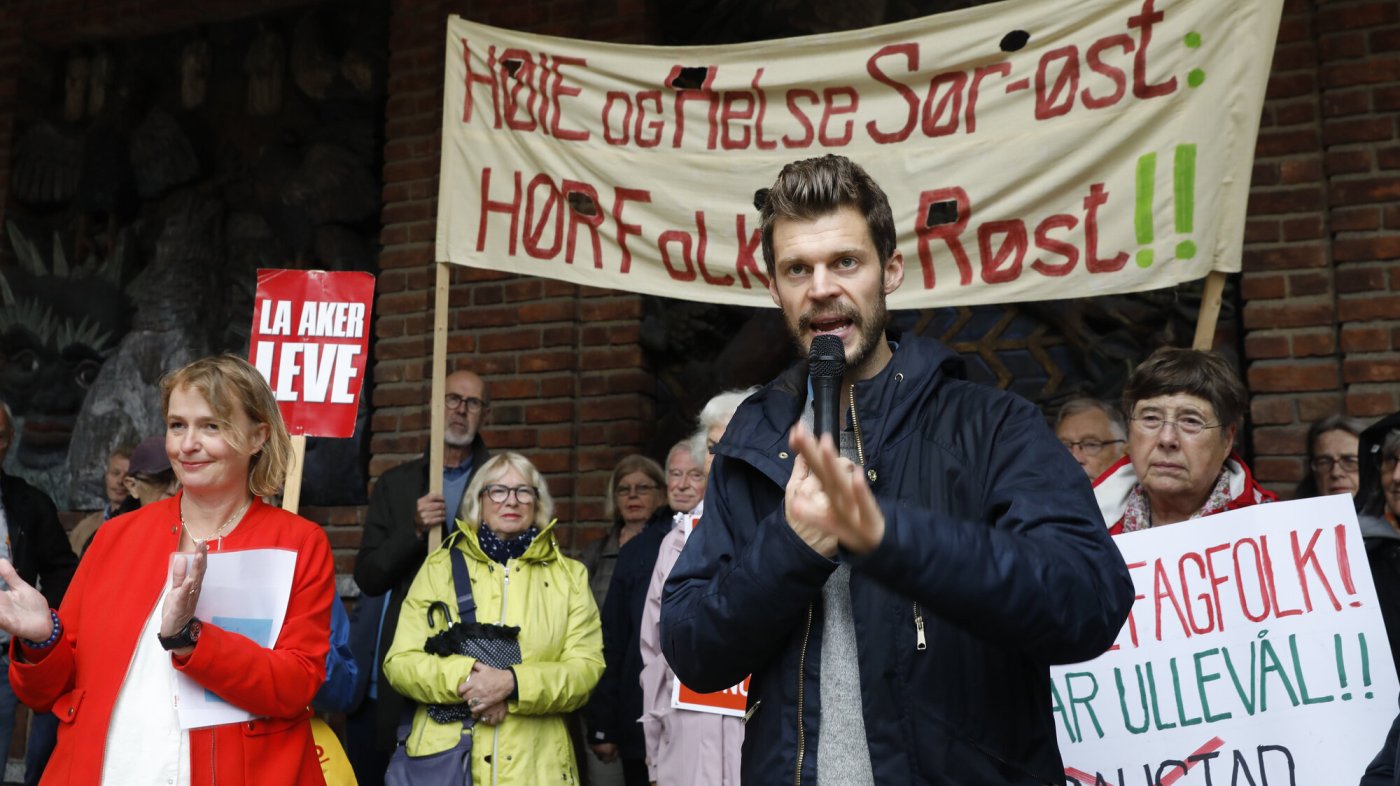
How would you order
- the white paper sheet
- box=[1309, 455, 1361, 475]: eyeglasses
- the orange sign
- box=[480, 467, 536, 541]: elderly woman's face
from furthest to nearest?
box=[480, 467, 536, 541]: elderly woman's face < box=[1309, 455, 1361, 475]: eyeglasses < the orange sign < the white paper sheet

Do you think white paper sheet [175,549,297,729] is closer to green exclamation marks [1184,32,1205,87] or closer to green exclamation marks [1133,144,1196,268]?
green exclamation marks [1133,144,1196,268]

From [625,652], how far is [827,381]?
306cm

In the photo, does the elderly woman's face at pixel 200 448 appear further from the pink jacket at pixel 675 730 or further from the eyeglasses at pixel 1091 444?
the eyeglasses at pixel 1091 444

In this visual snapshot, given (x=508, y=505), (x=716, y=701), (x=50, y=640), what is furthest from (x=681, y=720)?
(x=50, y=640)

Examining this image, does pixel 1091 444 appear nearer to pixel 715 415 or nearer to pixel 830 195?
pixel 715 415

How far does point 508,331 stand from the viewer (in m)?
5.41

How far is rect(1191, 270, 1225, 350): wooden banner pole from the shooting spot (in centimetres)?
318

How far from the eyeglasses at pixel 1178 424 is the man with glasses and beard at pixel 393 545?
2295 mm

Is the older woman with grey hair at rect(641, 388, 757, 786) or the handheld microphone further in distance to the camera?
the older woman with grey hair at rect(641, 388, 757, 786)

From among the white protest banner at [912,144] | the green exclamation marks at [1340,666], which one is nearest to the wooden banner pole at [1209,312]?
the white protest banner at [912,144]

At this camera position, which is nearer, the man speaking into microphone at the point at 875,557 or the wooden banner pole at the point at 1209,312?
the man speaking into microphone at the point at 875,557

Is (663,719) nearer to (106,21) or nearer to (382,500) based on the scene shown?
(382,500)

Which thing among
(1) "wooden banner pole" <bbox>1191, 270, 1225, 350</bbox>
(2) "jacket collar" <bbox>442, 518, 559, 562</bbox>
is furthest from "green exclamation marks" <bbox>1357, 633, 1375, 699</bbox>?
(2) "jacket collar" <bbox>442, 518, 559, 562</bbox>

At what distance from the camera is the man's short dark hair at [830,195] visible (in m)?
1.77
